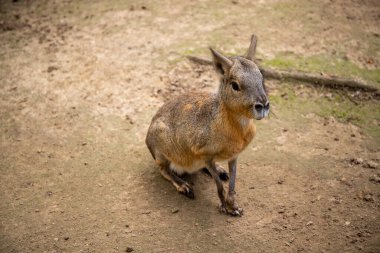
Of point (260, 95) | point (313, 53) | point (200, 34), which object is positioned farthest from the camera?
point (200, 34)

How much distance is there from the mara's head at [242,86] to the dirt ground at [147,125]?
109 centimetres

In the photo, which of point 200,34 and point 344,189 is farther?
point 200,34

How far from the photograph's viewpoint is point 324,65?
5.96m

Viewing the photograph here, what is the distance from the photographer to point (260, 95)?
3.62m

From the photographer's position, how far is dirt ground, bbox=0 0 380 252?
13.2ft

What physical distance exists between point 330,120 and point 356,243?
1.88m

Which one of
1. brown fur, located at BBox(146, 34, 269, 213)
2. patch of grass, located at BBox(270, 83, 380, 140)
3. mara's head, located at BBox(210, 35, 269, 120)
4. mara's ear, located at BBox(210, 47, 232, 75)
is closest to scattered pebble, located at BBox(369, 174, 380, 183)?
patch of grass, located at BBox(270, 83, 380, 140)

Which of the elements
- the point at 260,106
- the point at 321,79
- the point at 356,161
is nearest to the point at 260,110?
the point at 260,106

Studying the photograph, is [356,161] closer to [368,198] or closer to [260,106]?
[368,198]

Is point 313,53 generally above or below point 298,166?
above

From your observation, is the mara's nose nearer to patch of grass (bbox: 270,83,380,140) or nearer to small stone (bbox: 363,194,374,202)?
small stone (bbox: 363,194,374,202)

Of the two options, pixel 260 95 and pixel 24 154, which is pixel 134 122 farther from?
pixel 260 95

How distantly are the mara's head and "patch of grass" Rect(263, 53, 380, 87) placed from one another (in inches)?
88.2

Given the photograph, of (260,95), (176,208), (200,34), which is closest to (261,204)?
(176,208)
